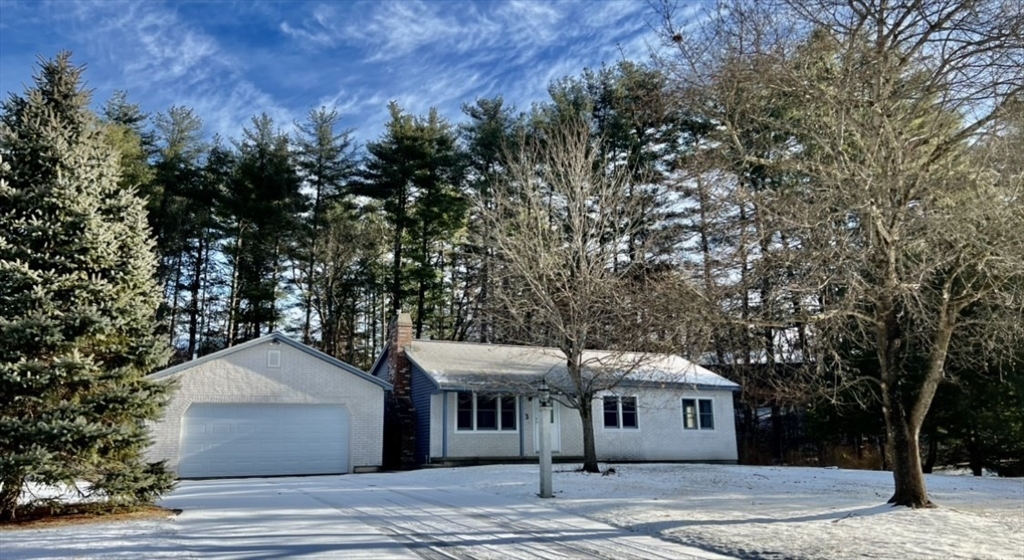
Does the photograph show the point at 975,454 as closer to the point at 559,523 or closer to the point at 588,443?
the point at 588,443

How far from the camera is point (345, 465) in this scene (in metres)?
19.9

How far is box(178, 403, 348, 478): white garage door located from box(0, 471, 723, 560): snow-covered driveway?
281 inches

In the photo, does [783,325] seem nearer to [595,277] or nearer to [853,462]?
[595,277]

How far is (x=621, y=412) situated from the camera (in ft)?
76.1

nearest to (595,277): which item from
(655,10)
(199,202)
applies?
(655,10)

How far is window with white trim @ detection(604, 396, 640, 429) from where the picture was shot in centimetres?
2305

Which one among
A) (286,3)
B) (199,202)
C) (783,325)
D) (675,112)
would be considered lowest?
(783,325)

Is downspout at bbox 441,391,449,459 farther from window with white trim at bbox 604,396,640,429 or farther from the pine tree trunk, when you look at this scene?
the pine tree trunk

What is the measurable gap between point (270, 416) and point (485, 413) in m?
6.47

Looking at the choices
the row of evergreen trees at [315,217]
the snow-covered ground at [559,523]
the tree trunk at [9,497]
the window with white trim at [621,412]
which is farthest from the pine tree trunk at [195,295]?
the tree trunk at [9,497]

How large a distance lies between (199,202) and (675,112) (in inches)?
980

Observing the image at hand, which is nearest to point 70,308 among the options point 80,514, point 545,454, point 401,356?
point 80,514

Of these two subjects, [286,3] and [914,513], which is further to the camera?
[286,3]

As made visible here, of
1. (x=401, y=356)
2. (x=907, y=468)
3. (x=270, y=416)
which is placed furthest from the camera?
(x=401, y=356)
